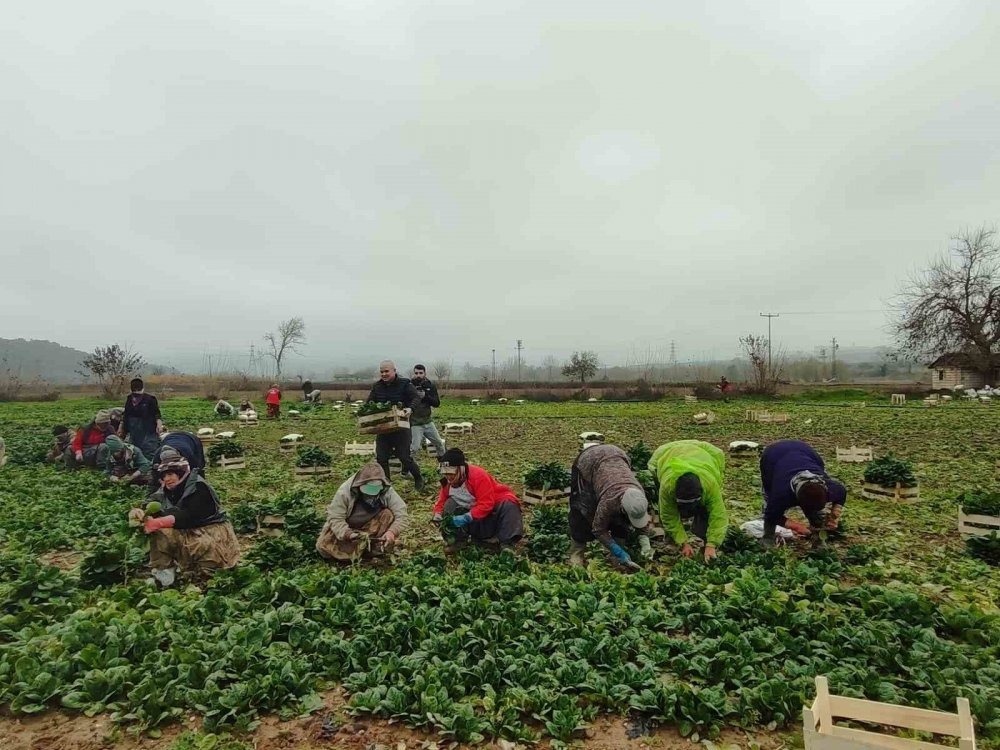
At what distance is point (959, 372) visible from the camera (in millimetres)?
50125

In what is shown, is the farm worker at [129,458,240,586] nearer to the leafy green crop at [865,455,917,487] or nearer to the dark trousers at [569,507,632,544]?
the dark trousers at [569,507,632,544]

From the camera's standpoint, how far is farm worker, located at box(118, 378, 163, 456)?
12086 mm

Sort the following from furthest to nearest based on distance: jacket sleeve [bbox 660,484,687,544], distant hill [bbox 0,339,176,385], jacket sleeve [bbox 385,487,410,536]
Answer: distant hill [bbox 0,339,176,385]
jacket sleeve [bbox 385,487,410,536]
jacket sleeve [bbox 660,484,687,544]

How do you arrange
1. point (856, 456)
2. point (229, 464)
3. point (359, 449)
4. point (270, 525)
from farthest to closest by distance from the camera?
point (359, 449) < point (229, 464) < point (856, 456) < point (270, 525)

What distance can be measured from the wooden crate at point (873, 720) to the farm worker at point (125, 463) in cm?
1225

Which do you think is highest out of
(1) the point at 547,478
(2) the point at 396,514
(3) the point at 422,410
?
(3) the point at 422,410

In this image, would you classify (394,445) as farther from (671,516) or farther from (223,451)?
(223,451)

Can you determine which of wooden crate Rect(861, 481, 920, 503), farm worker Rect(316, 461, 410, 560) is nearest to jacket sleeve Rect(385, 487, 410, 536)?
farm worker Rect(316, 461, 410, 560)

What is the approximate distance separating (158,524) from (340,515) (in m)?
1.96

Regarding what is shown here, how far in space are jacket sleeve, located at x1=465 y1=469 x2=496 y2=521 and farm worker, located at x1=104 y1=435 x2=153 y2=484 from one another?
25.7 feet

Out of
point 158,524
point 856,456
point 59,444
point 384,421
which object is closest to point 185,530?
point 158,524

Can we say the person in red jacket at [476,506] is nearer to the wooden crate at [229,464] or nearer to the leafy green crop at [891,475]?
the leafy green crop at [891,475]

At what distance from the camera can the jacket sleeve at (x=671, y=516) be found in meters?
7.06

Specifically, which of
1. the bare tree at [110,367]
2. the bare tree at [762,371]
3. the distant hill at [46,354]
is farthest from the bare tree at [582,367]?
the distant hill at [46,354]
